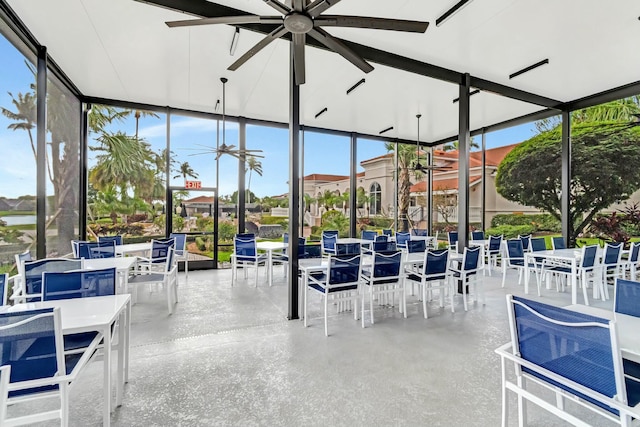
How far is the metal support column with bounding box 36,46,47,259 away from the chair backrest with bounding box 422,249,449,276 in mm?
5016

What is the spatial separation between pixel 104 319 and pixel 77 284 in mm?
775

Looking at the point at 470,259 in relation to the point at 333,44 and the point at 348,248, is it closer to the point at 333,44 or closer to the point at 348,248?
the point at 348,248

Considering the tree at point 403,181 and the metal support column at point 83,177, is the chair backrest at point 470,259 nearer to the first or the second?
the tree at point 403,181

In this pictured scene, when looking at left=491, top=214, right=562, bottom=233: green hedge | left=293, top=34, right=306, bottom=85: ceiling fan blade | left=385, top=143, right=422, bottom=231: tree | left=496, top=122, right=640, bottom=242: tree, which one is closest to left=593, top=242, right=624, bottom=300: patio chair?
left=496, top=122, right=640, bottom=242: tree

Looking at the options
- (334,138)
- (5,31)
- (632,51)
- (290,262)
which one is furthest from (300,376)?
(334,138)

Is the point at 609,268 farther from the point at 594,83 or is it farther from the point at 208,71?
the point at 208,71

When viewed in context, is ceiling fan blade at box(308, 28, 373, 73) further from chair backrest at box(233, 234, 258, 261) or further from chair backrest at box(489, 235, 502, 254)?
chair backrest at box(489, 235, 502, 254)

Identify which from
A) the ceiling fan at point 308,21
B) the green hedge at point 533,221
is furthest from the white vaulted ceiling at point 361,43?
the green hedge at point 533,221

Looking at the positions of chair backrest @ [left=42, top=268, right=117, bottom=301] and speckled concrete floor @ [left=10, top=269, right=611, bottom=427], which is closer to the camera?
speckled concrete floor @ [left=10, top=269, right=611, bottom=427]

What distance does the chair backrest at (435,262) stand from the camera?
3.98 m

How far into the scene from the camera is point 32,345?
1434 millimetres

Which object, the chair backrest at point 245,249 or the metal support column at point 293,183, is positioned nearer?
the metal support column at point 293,183

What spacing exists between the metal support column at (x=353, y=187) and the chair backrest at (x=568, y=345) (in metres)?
6.62

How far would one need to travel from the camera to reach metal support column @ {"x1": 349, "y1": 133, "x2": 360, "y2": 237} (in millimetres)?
8180
